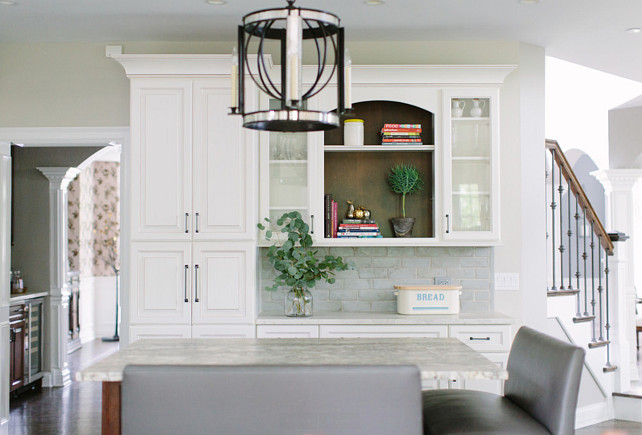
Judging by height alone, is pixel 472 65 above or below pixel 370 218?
above

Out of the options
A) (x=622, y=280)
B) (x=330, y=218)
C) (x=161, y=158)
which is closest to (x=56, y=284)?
(x=161, y=158)

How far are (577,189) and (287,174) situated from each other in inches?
93.5

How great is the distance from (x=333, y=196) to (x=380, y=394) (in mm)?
2662

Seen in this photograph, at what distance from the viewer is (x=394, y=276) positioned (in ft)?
15.9

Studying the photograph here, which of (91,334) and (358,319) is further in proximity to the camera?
(91,334)

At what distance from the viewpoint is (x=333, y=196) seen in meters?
4.89

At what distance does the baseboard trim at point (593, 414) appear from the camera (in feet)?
16.7

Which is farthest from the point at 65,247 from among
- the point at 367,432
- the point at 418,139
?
the point at 367,432

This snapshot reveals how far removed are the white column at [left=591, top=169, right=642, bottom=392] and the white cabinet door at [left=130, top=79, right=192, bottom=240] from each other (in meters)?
3.61

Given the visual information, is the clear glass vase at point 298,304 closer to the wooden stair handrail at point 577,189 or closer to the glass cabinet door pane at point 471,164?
the glass cabinet door pane at point 471,164

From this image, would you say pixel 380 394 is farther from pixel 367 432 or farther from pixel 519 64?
pixel 519 64

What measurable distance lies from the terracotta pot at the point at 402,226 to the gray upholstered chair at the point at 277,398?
2410mm

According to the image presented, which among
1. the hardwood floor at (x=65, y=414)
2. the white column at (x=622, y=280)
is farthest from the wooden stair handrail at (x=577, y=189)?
the hardwood floor at (x=65, y=414)

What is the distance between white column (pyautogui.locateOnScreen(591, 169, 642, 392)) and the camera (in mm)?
5570
